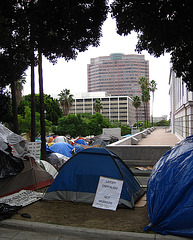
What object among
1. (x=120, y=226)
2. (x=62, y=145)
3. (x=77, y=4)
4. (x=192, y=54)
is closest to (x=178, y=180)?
(x=120, y=226)

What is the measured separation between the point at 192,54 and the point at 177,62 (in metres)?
0.92

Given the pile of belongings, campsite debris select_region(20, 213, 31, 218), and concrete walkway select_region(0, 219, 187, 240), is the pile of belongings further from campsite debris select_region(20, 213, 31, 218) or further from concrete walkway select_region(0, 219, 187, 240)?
concrete walkway select_region(0, 219, 187, 240)

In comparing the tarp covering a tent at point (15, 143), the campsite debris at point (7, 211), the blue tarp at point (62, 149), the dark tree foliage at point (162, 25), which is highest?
the dark tree foliage at point (162, 25)

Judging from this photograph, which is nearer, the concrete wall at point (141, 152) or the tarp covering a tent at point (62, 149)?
the concrete wall at point (141, 152)

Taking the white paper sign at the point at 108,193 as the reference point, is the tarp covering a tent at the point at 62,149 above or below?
below

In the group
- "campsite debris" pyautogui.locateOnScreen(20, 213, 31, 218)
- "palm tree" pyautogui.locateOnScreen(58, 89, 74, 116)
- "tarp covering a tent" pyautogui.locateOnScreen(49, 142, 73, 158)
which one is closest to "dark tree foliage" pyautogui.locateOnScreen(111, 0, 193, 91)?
"campsite debris" pyautogui.locateOnScreen(20, 213, 31, 218)

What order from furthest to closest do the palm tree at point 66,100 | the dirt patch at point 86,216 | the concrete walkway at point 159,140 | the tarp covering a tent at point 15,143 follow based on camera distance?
the palm tree at point 66,100 → the concrete walkway at point 159,140 → the tarp covering a tent at point 15,143 → the dirt patch at point 86,216

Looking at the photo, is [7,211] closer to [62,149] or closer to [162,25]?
[162,25]

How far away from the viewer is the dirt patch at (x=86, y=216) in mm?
5508

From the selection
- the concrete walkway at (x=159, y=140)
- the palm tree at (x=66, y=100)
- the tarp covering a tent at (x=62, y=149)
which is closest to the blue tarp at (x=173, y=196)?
Result: the tarp covering a tent at (x=62, y=149)

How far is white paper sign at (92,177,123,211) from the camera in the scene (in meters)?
6.58

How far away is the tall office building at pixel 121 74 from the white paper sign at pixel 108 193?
174247 mm

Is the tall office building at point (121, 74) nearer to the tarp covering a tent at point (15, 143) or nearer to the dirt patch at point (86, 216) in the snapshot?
the tarp covering a tent at point (15, 143)

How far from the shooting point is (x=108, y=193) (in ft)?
22.0
